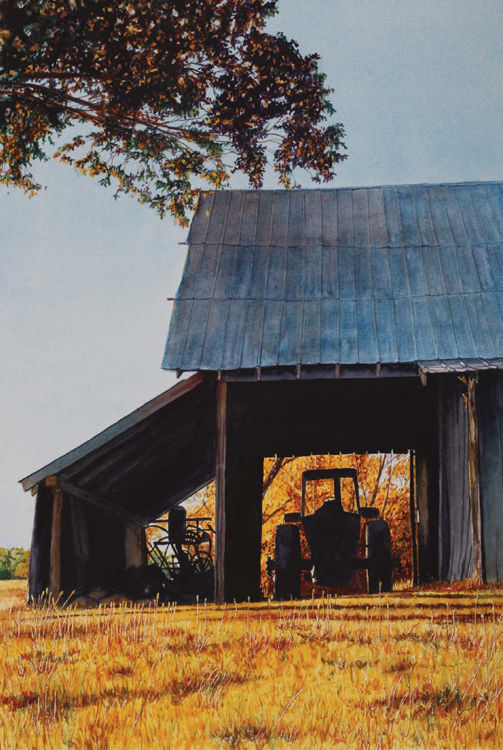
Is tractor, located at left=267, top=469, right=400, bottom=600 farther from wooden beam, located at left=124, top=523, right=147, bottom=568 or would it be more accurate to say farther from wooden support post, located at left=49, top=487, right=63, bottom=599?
wooden beam, located at left=124, top=523, right=147, bottom=568

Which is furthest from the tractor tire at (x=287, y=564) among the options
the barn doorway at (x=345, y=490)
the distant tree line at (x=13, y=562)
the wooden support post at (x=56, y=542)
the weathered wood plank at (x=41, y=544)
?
the distant tree line at (x=13, y=562)

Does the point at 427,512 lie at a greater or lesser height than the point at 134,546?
greater

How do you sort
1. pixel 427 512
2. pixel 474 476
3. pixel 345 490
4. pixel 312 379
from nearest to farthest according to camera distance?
pixel 474 476, pixel 312 379, pixel 427 512, pixel 345 490

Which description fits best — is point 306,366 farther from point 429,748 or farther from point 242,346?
point 429,748

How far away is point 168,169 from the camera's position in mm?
14016

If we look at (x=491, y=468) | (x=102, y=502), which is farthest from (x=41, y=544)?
(x=491, y=468)

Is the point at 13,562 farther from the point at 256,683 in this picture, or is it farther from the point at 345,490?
the point at 256,683

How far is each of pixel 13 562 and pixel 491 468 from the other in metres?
24.4

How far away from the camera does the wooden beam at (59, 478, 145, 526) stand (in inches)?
483

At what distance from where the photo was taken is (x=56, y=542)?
12.2m

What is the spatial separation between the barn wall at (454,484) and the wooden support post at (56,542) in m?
5.65

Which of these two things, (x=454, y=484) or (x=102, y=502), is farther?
(x=102, y=502)

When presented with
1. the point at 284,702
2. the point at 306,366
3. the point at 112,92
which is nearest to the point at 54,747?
the point at 284,702

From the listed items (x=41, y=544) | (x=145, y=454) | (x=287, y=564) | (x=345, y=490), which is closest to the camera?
→ (x=287, y=564)
